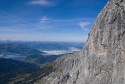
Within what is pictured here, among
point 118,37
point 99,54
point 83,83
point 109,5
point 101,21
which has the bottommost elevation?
point 83,83

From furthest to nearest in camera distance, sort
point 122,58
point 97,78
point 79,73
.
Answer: point 79,73
point 97,78
point 122,58

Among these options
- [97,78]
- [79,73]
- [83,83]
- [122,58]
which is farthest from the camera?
[79,73]

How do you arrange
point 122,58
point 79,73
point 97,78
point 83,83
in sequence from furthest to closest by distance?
1. point 79,73
2. point 83,83
3. point 97,78
4. point 122,58

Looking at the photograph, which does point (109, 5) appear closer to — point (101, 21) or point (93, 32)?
point (101, 21)

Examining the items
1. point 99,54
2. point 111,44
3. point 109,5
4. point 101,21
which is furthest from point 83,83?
point 109,5

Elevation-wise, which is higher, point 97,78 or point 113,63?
point 113,63

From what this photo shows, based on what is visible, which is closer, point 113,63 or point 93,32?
point 113,63

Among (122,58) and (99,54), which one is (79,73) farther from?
(122,58)

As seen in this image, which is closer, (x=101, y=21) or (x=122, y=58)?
(x=122, y=58)

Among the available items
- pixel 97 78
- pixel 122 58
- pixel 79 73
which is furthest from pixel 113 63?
pixel 79 73

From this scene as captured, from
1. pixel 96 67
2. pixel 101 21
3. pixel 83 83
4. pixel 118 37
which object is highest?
pixel 101 21
